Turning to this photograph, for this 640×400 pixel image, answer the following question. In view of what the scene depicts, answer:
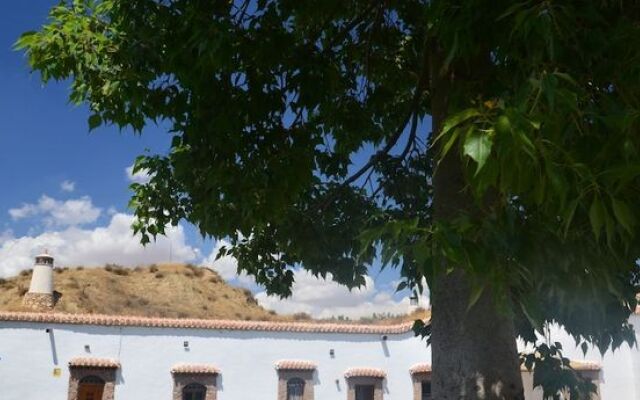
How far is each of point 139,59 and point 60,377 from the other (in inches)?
680

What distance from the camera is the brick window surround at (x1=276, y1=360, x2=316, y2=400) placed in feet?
71.5

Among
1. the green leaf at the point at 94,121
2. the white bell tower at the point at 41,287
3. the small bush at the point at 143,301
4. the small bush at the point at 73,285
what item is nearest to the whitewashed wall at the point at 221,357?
the white bell tower at the point at 41,287

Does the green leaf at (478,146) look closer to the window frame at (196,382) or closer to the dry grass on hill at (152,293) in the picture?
the window frame at (196,382)

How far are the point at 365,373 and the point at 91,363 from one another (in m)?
9.34

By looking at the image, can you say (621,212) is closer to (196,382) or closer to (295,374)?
(196,382)

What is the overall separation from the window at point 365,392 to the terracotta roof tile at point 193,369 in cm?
520

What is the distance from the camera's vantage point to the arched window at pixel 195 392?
20891mm

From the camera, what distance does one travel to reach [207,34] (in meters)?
4.59

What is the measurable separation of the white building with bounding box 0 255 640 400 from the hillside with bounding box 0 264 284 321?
684 inches

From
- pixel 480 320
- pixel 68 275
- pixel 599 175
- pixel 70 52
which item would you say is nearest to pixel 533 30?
pixel 599 175

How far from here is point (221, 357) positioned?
Result: 70.5 feet

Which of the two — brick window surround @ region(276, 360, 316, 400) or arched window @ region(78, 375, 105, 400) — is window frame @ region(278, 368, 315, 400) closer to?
brick window surround @ region(276, 360, 316, 400)

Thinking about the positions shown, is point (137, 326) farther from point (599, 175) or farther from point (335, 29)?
point (599, 175)

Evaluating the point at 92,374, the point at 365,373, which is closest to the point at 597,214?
the point at 92,374
